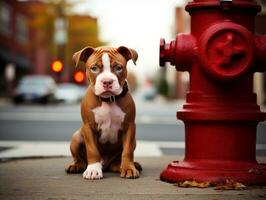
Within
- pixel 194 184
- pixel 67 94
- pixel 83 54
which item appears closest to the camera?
pixel 194 184

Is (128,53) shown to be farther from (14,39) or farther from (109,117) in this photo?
(14,39)

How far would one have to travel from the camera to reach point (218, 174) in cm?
479

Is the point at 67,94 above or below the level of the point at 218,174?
below

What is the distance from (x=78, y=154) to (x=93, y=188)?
3.35 ft

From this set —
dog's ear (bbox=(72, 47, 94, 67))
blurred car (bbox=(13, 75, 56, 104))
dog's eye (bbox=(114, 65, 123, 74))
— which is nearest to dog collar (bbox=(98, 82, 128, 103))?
dog's eye (bbox=(114, 65, 123, 74))

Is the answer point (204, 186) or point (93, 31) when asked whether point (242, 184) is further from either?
point (93, 31)

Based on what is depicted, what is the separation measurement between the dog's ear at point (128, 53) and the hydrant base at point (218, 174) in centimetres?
95

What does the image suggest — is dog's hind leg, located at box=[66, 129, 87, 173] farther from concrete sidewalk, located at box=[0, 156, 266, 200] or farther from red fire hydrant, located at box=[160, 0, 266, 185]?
red fire hydrant, located at box=[160, 0, 266, 185]

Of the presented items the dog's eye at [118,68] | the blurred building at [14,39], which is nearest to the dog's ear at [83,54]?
the dog's eye at [118,68]

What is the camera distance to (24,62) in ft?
→ 194

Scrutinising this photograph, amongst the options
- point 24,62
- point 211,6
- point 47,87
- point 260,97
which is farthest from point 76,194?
point 24,62

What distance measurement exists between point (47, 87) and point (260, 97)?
13442 millimetres

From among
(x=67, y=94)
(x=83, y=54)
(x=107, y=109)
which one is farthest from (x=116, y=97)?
(x=67, y=94)

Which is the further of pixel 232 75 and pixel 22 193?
pixel 232 75
